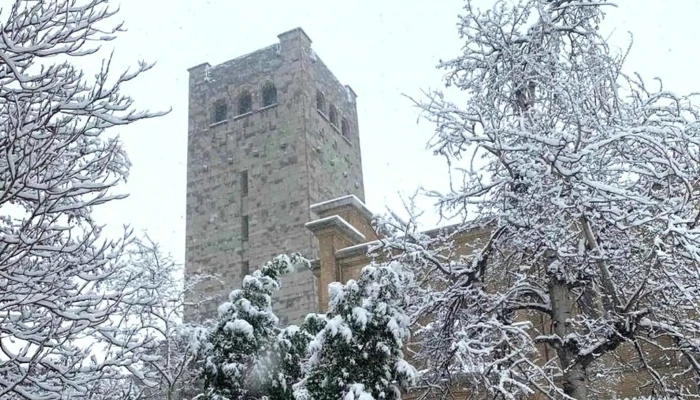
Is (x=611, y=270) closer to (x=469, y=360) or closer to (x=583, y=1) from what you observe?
(x=469, y=360)

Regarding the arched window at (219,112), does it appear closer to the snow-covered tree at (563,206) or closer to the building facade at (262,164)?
the building facade at (262,164)

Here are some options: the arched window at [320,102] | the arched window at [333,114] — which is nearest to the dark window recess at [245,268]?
the arched window at [320,102]

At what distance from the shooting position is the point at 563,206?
6773mm

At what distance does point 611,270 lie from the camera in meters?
7.81

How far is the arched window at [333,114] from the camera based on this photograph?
116ft

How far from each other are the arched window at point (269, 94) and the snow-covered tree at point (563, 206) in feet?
83.0

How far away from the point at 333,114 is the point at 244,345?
25.3 m

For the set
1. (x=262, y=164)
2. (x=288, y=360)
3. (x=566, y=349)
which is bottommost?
(x=566, y=349)

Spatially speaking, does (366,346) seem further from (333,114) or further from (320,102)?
(333,114)

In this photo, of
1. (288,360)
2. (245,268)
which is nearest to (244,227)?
(245,268)

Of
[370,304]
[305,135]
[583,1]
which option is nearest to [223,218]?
[305,135]

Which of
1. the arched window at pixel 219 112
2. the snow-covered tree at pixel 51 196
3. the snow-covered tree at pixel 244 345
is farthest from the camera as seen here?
the arched window at pixel 219 112

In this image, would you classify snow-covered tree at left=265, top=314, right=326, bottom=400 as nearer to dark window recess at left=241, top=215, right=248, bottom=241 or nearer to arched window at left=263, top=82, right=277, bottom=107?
dark window recess at left=241, top=215, right=248, bottom=241

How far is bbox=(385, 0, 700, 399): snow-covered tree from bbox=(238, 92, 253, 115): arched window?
25892 mm
